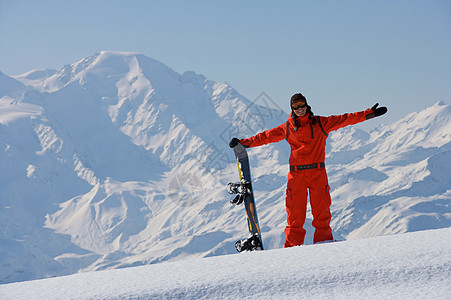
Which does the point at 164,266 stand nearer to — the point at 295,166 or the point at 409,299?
the point at 409,299

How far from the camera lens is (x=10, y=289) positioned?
3.76 m

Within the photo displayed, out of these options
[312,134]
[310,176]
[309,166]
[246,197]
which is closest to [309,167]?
[309,166]

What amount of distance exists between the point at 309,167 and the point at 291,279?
345cm

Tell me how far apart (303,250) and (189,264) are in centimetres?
102

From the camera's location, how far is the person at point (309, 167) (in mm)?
6676

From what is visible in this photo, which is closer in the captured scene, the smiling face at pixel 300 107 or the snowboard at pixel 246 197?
the smiling face at pixel 300 107

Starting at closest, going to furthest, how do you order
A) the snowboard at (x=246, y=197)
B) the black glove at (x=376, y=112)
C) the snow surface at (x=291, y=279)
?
the snow surface at (x=291, y=279) < the black glove at (x=376, y=112) < the snowboard at (x=246, y=197)

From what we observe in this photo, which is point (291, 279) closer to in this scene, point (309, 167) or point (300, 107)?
point (309, 167)

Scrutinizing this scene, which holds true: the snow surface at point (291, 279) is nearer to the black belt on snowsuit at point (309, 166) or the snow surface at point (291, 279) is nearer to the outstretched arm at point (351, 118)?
the black belt on snowsuit at point (309, 166)

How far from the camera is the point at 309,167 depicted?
6777 mm

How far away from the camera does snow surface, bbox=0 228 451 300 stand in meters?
3.37

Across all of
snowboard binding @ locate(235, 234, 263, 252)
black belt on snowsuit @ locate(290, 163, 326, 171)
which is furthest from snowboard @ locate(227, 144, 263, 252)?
black belt on snowsuit @ locate(290, 163, 326, 171)

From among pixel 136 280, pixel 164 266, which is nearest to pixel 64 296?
pixel 136 280

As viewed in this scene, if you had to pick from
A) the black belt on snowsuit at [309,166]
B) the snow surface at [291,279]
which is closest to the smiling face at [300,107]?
the black belt on snowsuit at [309,166]
